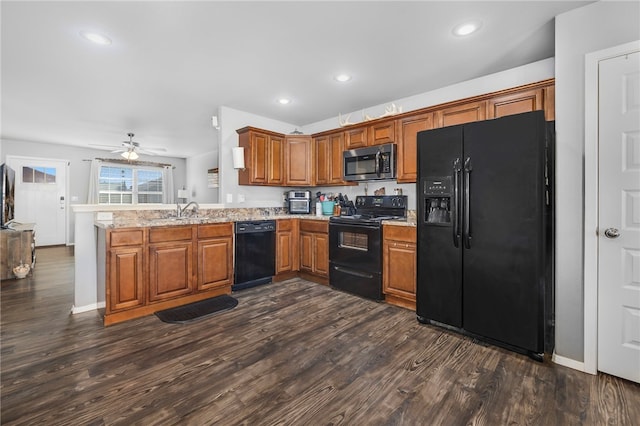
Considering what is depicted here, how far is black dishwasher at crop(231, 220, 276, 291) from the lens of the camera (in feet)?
12.0

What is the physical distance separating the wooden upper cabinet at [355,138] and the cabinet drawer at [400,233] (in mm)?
1278

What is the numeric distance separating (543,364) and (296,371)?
5.67ft

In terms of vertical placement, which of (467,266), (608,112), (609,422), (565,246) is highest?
(608,112)

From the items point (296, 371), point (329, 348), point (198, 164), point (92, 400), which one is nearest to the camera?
point (92, 400)

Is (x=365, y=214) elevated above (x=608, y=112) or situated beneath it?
situated beneath

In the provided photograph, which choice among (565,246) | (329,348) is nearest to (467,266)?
(565,246)

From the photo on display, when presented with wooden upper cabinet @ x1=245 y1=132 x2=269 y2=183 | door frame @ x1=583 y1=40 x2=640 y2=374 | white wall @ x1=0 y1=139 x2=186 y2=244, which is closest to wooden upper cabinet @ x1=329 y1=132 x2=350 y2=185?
wooden upper cabinet @ x1=245 y1=132 x2=269 y2=183

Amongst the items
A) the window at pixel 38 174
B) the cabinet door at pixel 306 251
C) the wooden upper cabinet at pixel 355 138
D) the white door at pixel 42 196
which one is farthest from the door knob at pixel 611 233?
the window at pixel 38 174

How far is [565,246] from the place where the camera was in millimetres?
2033

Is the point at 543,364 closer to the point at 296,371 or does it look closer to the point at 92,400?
the point at 296,371

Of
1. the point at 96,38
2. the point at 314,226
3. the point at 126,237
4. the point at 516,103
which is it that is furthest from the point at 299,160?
the point at 516,103

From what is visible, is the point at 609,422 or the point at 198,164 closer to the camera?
the point at 609,422

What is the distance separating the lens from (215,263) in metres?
3.42

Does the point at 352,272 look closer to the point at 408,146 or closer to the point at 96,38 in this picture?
the point at 408,146
